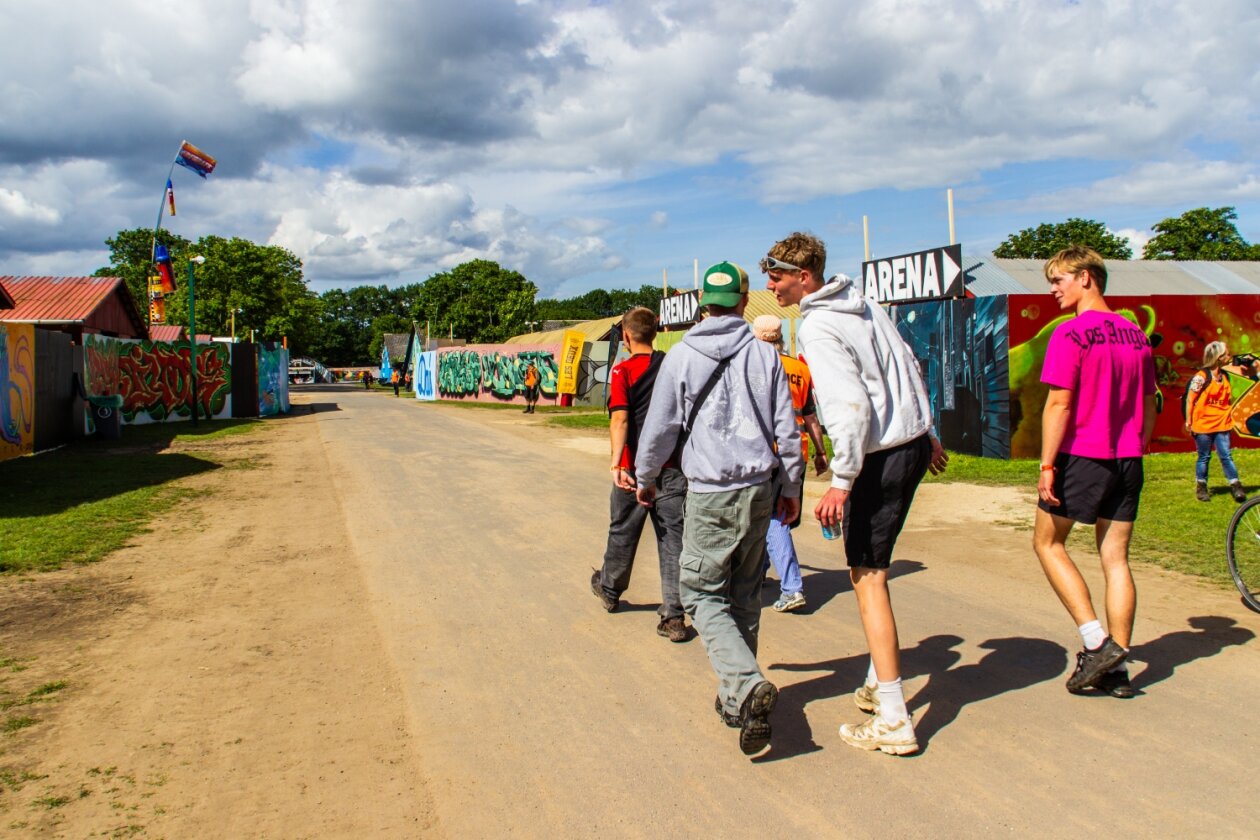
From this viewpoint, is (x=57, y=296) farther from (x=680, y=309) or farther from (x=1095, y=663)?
(x=1095, y=663)

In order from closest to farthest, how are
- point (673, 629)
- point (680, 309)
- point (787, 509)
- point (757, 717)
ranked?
point (757, 717)
point (787, 509)
point (673, 629)
point (680, 309)

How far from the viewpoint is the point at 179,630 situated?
5.17 metres

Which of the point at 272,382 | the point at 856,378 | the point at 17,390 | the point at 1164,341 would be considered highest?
the point at 1164,341

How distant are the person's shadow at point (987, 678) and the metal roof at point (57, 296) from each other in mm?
28587

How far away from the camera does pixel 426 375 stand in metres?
54.5

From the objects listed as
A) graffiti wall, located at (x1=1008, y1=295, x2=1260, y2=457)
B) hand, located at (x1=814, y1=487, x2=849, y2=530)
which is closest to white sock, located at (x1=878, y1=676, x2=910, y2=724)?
hand, located at (x1=814, y1=487, x2=849, y2=530)

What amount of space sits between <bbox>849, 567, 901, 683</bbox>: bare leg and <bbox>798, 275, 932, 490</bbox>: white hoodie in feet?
1.34

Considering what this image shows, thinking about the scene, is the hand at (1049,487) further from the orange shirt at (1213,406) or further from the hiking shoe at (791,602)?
the orange shirt at (1213,406)

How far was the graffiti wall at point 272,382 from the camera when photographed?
29.6m

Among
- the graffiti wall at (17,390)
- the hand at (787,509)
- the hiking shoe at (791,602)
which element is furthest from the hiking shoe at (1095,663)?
the graffiti wall at (17,390)

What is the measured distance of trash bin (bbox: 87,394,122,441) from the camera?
18750mm

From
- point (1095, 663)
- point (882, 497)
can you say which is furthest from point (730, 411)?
A: point (1095, 663)

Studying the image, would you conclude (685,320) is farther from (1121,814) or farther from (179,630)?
(1121,814)

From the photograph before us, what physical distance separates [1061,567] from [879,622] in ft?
3.67
